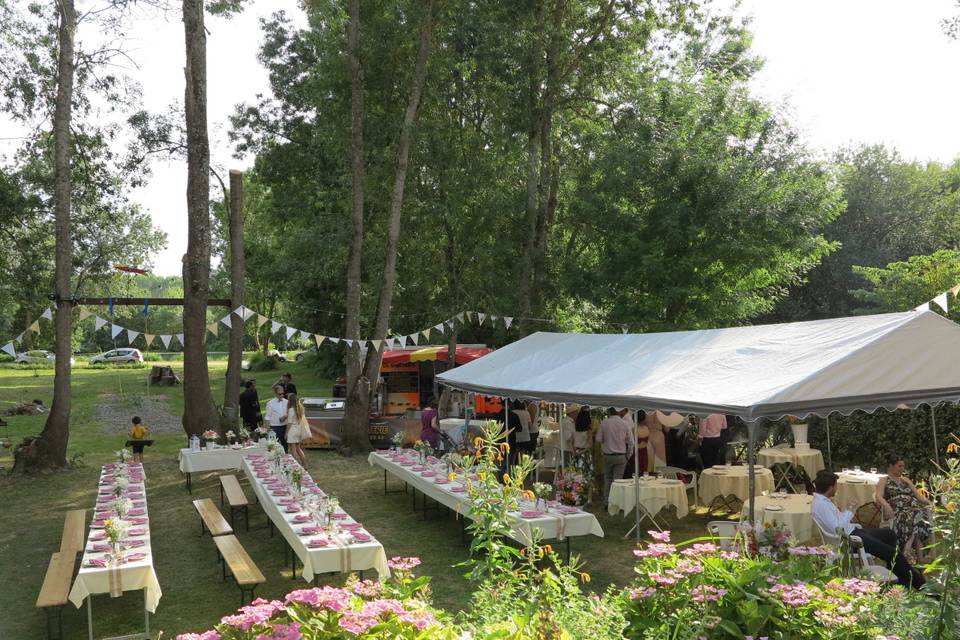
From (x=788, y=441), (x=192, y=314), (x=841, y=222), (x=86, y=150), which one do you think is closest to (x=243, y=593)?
(x=192, y=314)

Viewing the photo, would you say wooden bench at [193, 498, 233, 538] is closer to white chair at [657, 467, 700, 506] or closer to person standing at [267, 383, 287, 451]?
person standing at [267, 383, 287, 451]

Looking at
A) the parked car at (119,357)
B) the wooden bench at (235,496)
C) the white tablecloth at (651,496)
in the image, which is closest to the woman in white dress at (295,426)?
the wooden bench at (235,496)

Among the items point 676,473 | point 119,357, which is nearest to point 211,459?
point 676,473

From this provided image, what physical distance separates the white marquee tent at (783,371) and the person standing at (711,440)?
82.5 inches

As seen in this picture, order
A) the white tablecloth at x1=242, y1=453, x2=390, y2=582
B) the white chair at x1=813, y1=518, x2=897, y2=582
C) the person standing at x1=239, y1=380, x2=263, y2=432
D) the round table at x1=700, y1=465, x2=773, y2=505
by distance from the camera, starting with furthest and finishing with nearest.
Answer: the person standing at x1=239, y1=380, x2=263, y2=432, the round table at x1=700, y1=465, x2=773, y2=505, the white tablecloth at x1=242, y1=453, x2=390, y2=582, the white chair at x1=813, y1=518, x2=897, y2=582

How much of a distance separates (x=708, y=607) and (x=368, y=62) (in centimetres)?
1495

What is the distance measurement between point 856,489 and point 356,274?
10.1 metres

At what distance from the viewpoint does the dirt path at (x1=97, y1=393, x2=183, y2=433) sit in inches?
850

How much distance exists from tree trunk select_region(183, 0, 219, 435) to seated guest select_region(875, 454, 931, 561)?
11.3 m

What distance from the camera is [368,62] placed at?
16.4 metres

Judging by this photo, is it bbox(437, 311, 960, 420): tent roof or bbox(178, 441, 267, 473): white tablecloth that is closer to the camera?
bbox(437, 311, 960, 420): tent roof

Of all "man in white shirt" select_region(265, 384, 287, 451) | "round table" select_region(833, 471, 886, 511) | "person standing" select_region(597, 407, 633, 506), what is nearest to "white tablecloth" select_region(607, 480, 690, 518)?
"person standing" select_region(597, 407, 633, 506)

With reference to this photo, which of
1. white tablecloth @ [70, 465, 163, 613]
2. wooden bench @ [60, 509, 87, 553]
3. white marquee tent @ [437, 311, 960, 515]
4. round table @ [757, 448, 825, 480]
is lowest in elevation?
wooden bench @ [60, 509, 87, 553]

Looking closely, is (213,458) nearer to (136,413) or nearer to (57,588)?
(57,588)
